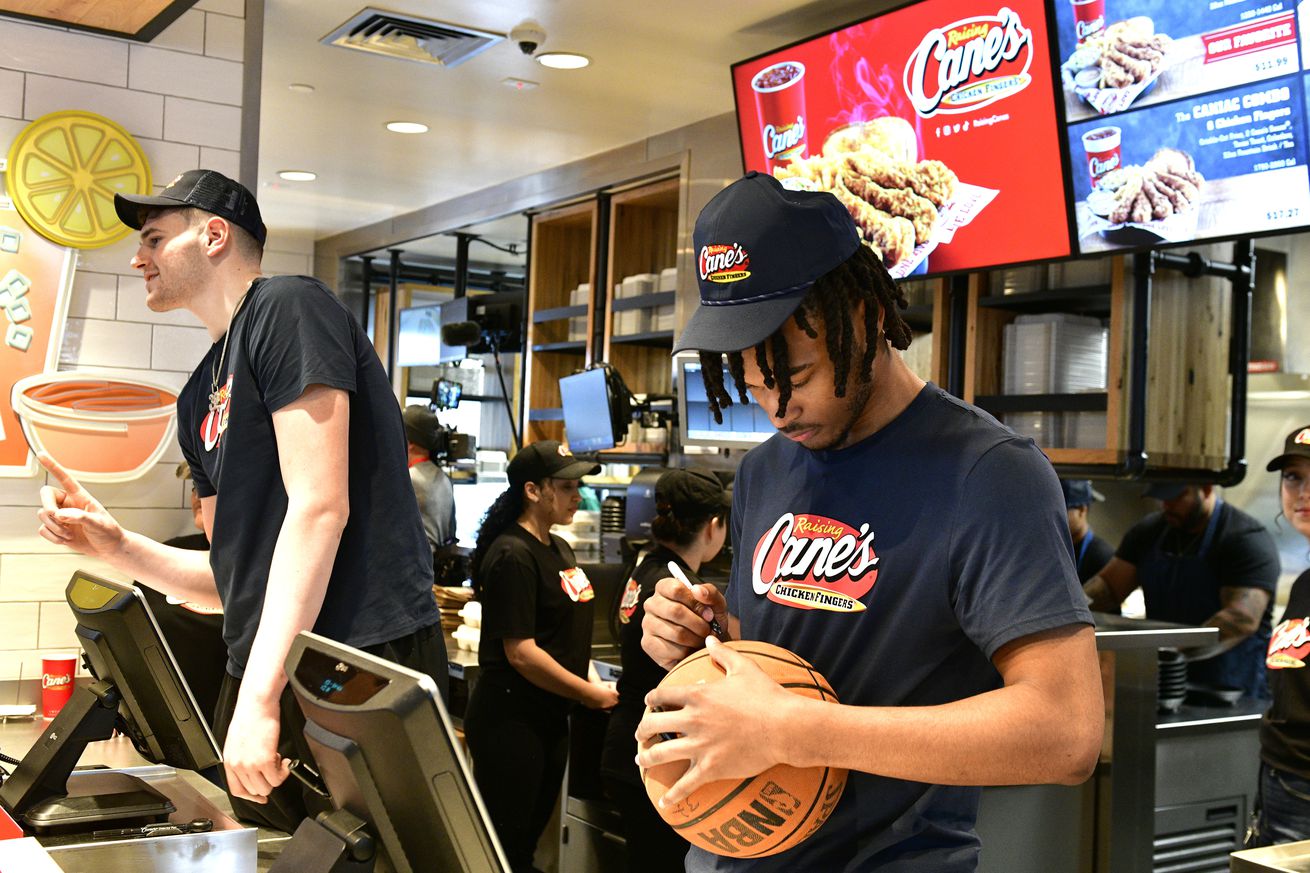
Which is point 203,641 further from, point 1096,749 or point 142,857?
point 1096,749

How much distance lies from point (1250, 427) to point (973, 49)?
2462 millimetres

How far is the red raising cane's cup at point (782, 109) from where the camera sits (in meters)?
4.76

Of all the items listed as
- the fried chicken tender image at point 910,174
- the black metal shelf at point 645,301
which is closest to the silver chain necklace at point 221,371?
the fried chicken tender image at point 910,174

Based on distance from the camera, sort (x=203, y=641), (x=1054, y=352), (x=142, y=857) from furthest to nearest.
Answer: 1. (x=1054, y=352)
2. (x=203, y=641)
3. (x=142, y=857)

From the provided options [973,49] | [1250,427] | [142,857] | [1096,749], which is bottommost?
[142,857]

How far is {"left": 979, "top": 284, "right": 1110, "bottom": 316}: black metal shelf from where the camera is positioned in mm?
4469

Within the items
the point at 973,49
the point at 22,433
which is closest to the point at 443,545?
the point at 22,433

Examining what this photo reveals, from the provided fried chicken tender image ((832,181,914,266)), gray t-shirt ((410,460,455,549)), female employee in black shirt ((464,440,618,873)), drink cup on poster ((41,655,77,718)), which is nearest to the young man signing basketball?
drink cup on poster ((41,655,77,718))

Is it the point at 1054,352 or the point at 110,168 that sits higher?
the point at 110,168

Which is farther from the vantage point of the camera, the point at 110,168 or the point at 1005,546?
the point at 110,168

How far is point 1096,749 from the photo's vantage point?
1.27m

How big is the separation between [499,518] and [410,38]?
2230 mm

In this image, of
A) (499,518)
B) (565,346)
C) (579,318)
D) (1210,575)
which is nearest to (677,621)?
(499,518)

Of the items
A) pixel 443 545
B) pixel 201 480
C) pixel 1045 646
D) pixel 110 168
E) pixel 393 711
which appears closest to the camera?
pixel 393 711
